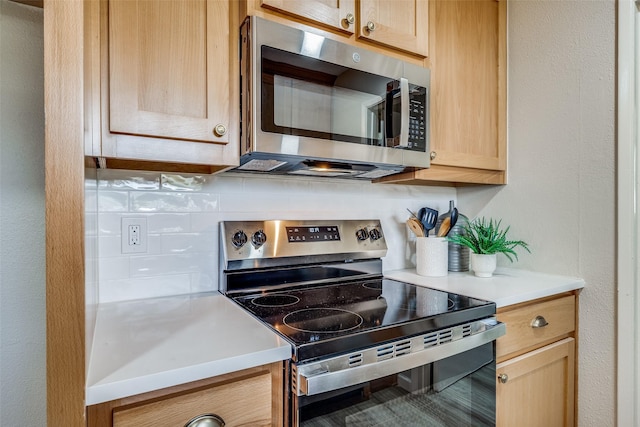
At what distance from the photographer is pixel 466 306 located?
1132mm

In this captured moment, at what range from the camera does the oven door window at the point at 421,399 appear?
828mm

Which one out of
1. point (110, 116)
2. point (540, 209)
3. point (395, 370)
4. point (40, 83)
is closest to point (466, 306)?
point (395, 370)

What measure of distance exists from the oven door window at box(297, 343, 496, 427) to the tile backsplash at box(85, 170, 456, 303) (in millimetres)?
700

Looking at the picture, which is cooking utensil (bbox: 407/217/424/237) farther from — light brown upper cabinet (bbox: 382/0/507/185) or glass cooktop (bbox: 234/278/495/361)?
glass cooktop (bbox: 234/278/495/361)

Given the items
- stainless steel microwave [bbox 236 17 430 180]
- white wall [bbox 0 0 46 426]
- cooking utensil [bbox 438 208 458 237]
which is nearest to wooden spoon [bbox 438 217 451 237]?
cooking utensil [bbox 438 208 458 237]

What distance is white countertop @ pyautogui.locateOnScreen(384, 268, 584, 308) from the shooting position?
127 centimetres

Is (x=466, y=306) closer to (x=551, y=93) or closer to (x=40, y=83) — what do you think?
(x=551, y=93)

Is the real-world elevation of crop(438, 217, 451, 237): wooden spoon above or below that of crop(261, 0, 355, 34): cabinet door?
below

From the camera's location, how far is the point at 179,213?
1293mm

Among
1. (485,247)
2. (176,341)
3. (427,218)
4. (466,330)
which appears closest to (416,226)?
(427,218)

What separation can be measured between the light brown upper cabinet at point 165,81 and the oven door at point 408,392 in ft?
2.23

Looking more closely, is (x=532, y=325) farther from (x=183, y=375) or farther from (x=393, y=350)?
(x=183, y=375)

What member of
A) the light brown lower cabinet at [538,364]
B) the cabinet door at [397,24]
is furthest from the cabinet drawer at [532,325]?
the cabinet door at [397,24]

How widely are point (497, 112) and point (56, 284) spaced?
1779 mm
